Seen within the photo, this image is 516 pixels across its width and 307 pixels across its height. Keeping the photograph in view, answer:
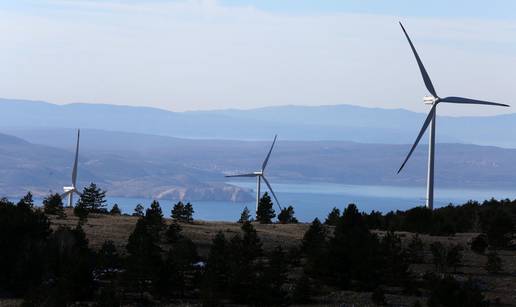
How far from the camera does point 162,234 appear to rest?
6225 cm

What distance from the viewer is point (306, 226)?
75375mm

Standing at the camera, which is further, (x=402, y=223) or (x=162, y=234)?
(x=402, y=223)

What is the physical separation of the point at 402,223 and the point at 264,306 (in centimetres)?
3416

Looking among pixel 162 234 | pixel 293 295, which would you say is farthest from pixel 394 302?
pixel 162 234

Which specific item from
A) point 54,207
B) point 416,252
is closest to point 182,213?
point 54,207

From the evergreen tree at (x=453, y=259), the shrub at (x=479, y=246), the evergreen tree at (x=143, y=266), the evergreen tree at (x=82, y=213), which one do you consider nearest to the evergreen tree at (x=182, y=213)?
the evergreen tree at (x=82, y=213)

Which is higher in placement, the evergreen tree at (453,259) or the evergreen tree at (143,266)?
the evergreen tree at (453,259)

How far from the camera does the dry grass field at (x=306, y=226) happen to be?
45375 mm

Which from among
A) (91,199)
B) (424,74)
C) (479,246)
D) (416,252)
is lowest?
(416,252)

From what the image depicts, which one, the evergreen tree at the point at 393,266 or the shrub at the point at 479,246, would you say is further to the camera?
the shrub at the point at 479,246

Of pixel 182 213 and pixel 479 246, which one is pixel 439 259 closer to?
pixel 479 246

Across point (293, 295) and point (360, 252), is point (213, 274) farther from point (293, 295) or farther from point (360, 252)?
point (360, 252)

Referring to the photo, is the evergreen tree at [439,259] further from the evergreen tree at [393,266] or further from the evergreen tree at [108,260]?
the evergreen tree at [108,260]

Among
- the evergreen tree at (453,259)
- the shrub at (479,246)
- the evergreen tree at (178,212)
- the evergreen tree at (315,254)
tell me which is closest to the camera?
the evergreen tree at (315,254)
